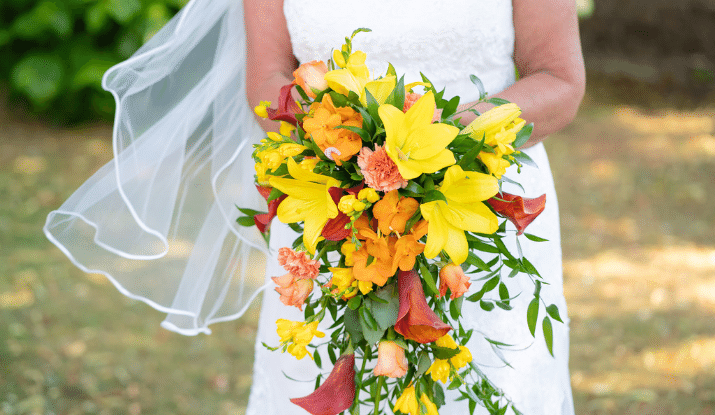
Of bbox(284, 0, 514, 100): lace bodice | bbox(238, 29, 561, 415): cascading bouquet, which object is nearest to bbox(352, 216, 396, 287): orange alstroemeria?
bbox(238, 29, 561, 415): cascading bouquet

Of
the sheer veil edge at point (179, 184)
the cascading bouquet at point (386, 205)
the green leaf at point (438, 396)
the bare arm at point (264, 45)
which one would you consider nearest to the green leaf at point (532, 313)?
the cascading bouquet at point (386, 205)

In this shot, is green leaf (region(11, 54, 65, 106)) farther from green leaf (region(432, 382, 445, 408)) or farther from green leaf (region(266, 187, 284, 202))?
green leaf (region(432, 382, 445, 408))

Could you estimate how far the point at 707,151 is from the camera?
6355 millimetres

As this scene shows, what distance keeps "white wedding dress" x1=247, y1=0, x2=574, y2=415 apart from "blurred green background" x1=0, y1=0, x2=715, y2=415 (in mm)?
1472

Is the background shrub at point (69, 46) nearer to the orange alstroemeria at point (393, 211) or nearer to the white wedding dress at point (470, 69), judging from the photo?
the white wedding dress at point (470, 69)

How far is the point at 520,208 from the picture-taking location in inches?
42.6

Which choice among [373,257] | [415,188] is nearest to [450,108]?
[415,188]

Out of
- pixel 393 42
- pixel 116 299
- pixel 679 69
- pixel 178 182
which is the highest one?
pixel 393 42

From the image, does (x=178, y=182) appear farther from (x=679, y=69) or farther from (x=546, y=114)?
(x=679, y=69)

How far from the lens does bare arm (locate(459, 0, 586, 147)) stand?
4.93ft

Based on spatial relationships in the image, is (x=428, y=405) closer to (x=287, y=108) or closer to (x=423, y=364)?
(x=423, y=364)

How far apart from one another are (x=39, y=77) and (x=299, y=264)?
652 centimetres

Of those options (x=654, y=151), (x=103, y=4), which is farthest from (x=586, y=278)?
(x=103, y=4)

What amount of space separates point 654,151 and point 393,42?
5.60 m
